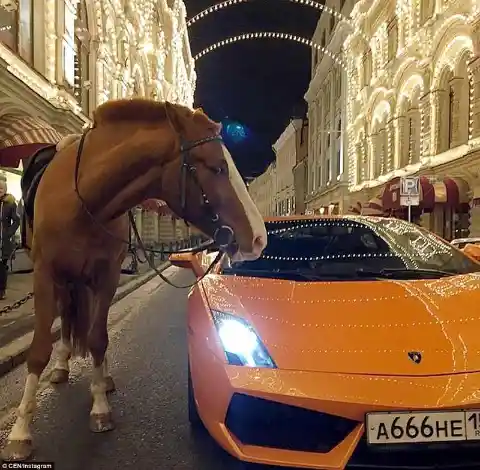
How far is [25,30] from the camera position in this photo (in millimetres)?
17219

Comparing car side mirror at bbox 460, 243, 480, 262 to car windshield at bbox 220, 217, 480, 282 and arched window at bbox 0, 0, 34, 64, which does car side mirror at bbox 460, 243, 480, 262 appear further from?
arched window at bbox 0, 0, 34, 64

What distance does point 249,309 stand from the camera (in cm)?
307

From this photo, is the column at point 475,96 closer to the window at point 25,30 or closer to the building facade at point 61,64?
the building facade at point 61,64

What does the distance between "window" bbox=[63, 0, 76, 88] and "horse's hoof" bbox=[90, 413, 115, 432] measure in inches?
696

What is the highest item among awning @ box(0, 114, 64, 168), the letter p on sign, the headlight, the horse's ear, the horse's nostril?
awning @ box(0, 114, 64, 168)

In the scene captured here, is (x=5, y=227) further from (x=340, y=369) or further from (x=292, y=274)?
(x=340, y=369)

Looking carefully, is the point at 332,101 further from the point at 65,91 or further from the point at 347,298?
the point at 347,298

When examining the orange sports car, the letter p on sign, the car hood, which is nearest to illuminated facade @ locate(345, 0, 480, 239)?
the letter p on sign

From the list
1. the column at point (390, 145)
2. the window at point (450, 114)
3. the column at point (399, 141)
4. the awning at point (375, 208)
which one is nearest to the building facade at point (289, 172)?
the column at point (390, 145)

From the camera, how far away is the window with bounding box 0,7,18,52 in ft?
49.3

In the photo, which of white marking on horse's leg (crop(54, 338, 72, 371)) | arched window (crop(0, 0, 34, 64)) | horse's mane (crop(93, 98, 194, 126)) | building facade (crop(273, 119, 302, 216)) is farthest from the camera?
building facade (crop(273, 119, 302, 216))

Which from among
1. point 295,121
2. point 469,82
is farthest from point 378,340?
point 295,121

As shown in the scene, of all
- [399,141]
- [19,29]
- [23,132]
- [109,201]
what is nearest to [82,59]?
[19,29]

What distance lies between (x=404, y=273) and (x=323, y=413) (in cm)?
155
